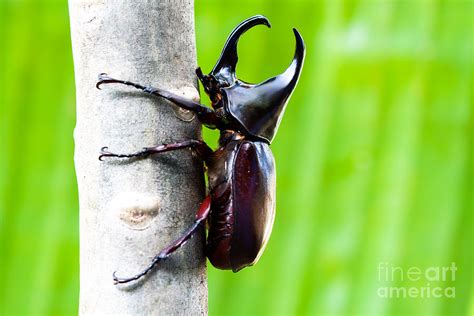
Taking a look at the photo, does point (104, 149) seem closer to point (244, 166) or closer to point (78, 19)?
point (78, 19)

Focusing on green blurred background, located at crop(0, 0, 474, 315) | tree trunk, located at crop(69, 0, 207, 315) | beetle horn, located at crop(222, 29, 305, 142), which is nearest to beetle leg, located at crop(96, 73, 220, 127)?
tree trunk, located at crop(69, 0, 207, 315)

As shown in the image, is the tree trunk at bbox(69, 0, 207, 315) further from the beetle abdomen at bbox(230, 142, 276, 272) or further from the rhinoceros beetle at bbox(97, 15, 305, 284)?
the beetle abdomen at bbox(230, 142, 276, 272)

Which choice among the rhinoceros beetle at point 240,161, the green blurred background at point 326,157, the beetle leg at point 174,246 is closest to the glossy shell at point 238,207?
the rhinoceros beetle at point 240,161

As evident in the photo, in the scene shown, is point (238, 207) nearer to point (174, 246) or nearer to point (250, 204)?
point (250, 204)

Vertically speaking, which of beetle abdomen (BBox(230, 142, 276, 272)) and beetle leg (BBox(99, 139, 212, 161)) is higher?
beetle leg (BBox(99, 139, 212, 161))

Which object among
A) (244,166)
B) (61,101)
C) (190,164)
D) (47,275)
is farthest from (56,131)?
(190,164)

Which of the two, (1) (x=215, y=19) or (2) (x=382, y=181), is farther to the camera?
(1) (x=215, y=19)

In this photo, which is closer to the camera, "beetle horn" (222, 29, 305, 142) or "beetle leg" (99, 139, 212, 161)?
"beetle leg" (99, 139, 212, 161)

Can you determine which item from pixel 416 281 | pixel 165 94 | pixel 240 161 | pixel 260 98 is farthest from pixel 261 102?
pixel 416 281
